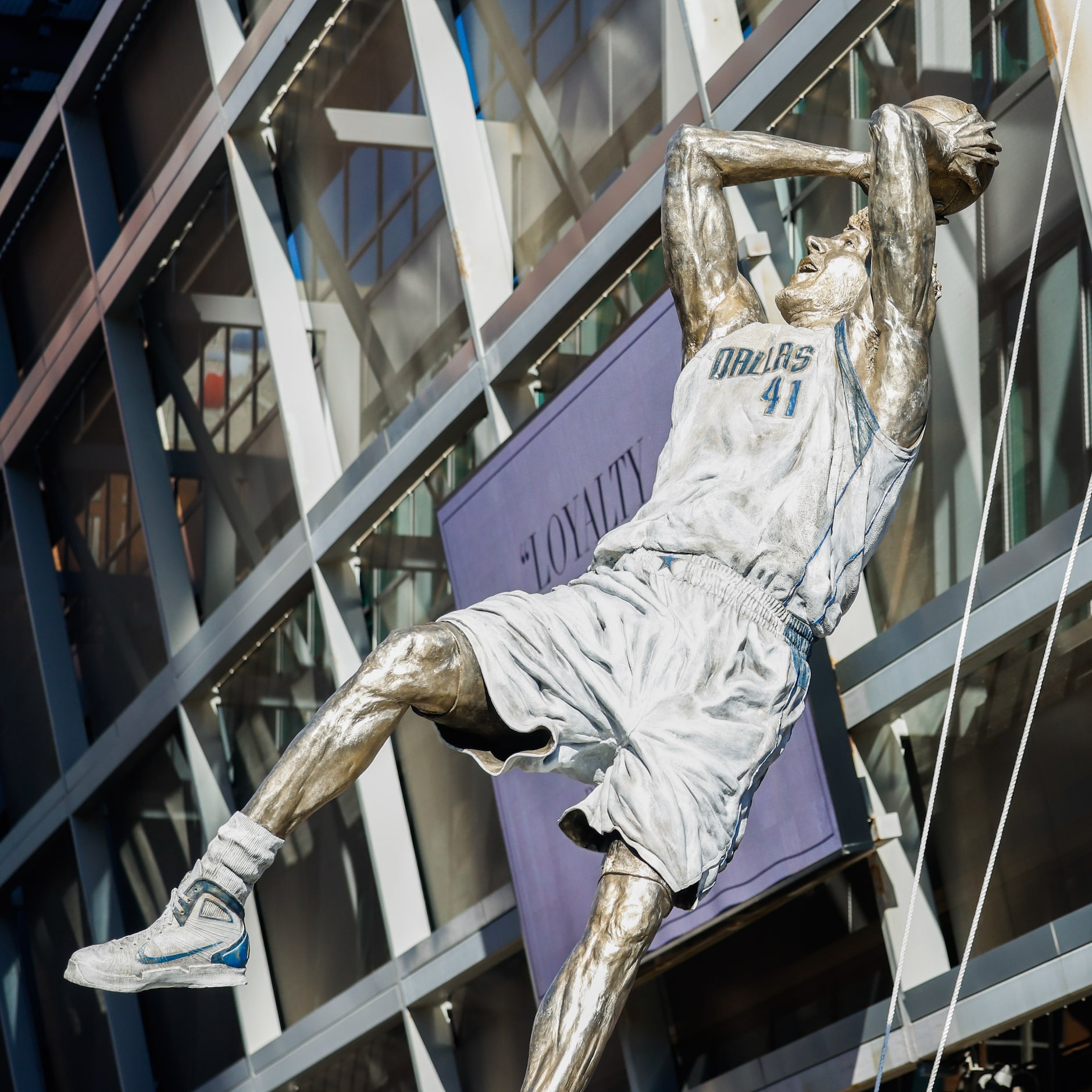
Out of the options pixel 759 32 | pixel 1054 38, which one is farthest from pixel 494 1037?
pixel 1054 38

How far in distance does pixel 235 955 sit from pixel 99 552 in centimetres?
1322

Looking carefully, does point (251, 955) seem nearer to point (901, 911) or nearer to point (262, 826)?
point (901, 911)

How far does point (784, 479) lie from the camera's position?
196 inches

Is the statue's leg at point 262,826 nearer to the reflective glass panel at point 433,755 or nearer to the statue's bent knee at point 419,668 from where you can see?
the statue's bent knee at point 419,668

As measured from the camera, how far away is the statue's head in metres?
5.49

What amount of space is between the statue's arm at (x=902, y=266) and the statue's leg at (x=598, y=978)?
1.43 metres

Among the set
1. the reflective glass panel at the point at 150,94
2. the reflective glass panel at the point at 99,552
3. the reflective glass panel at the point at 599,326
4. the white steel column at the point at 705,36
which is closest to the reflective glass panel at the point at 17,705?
the reflective glass panel at the point at 99,552

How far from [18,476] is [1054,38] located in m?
13.2

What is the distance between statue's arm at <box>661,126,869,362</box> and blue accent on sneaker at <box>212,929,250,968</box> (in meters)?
2.25

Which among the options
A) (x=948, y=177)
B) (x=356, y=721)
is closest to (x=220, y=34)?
(x=948, y=177)

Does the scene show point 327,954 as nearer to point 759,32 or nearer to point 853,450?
point 759,32

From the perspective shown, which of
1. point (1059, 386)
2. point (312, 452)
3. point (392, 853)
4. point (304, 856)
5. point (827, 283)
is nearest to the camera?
point (827, 283)

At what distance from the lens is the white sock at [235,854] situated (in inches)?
171

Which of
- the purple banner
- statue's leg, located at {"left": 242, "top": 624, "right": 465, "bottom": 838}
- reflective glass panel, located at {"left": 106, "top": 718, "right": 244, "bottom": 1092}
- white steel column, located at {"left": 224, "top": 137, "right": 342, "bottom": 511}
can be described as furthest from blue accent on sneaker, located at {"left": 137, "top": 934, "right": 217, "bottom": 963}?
reflective glass panel, located at {"left": 106, "top": 718, "right": 244, "bottom": 1092}
